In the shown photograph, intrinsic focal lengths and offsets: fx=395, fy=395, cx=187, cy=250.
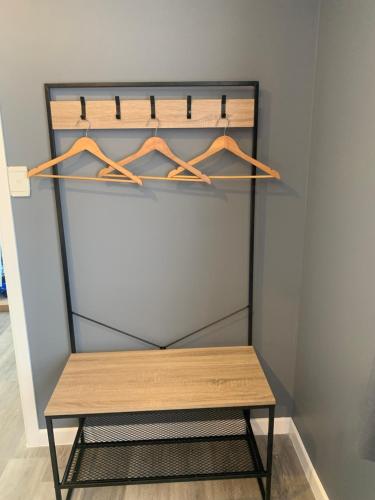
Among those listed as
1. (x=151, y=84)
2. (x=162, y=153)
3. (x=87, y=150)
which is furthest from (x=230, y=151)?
(x=87, y=150)

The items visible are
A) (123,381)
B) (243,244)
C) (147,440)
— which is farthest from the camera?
(147,440)

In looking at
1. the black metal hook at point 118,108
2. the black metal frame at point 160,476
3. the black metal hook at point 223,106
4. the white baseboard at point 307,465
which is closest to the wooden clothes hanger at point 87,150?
the black metal hook at point 118,108

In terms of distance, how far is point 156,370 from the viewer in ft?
5.65

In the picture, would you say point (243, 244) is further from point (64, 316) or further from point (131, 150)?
point (64, 316)

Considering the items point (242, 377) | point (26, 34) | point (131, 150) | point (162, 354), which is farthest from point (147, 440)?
point (26, 34)

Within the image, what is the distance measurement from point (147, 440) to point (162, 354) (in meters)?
0.51

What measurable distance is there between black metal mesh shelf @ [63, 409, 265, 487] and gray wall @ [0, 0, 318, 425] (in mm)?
292

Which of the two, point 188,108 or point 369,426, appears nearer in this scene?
point 369,426

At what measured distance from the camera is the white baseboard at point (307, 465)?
1.69 metres

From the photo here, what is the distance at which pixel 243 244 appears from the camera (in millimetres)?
→ 1828

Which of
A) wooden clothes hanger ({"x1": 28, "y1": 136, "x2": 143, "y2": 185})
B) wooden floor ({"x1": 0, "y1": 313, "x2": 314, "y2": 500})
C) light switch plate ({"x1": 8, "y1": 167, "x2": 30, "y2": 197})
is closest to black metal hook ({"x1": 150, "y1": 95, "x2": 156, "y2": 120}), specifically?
wooden clothes hanger ({"x1": 28, "y1": 136, "x2": 143, "y2": 185})

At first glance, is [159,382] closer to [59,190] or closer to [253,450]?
[253,450]

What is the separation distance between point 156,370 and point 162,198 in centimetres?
76

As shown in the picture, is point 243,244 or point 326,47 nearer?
point 326,47
